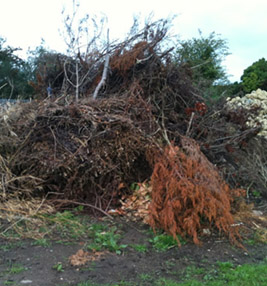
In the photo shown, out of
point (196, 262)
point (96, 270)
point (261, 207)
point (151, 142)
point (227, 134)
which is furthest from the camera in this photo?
point (227, 134)

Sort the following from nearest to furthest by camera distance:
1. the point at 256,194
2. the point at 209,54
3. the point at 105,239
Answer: the point at 105,239 < the point at 256,194 < the point at 209,54

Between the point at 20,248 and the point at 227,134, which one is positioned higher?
the point at 227,134

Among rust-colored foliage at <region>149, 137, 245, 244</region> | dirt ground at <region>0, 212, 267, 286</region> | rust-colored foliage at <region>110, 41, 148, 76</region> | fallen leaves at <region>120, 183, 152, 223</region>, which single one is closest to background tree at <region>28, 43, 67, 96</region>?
rust-colored foliage at <region>110, 41, 148, 76</region>

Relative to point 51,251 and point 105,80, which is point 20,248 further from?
point 105,80

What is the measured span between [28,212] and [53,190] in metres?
0.73

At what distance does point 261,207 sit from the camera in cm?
678

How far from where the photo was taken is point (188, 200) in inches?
197

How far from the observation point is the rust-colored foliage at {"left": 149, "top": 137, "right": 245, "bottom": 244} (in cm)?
486

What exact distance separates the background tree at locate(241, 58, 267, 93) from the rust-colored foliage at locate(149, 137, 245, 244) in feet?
68.2

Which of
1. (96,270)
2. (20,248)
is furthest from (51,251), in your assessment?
(96,270)

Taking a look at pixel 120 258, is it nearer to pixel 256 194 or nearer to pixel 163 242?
A: pixel 163 242

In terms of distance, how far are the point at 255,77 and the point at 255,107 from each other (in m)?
18.3

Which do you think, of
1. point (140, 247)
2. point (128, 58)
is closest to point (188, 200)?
point (140, 247)

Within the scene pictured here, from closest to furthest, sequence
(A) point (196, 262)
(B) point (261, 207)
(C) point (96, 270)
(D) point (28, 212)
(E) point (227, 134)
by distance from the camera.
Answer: (C) point (96, 270) < (A) point (196, 262) < (D) point (28, 212) < (B) point (261, 207) < (E) point (227, 134)
